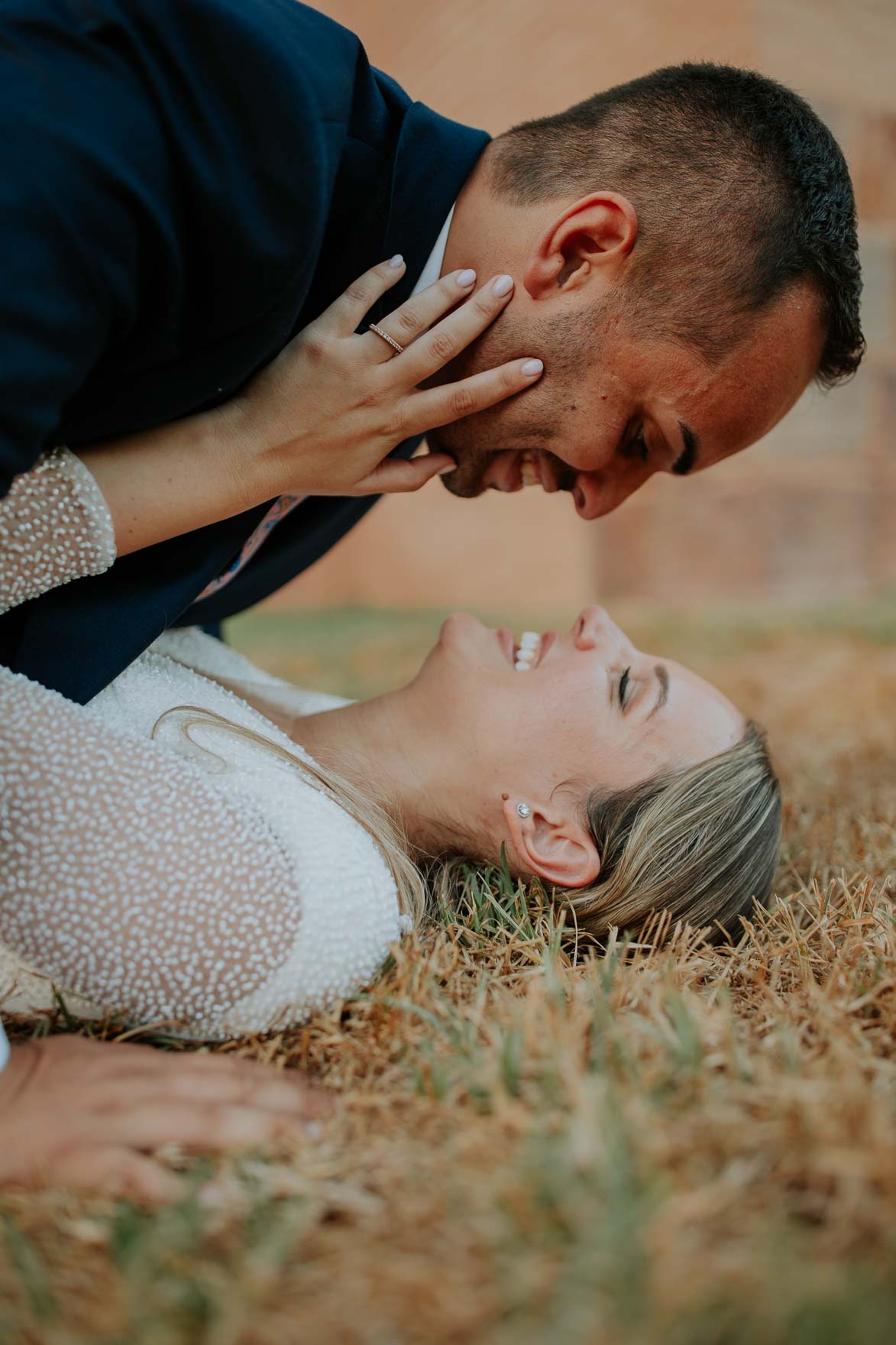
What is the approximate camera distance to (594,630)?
1954mm

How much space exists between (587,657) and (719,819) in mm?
374

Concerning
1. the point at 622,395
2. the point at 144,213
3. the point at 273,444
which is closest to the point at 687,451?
the point at 622,395

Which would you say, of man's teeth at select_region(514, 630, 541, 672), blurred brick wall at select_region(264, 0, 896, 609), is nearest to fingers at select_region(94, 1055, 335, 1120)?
man's teeth at select_region(514, 630, 541, 672)

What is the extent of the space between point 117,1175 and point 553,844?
93 cm

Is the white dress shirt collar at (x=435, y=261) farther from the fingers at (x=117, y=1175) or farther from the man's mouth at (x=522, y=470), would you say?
the fingers at (x=117, y=1175)

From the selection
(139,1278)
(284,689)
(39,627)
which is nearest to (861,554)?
(284,689)

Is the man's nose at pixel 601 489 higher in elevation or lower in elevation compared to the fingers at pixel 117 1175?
higher

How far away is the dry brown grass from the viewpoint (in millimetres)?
810

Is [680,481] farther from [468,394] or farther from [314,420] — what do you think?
[314,420]

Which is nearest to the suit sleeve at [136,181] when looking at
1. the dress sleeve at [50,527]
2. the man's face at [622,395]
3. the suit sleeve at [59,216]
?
the suit sleeve at [59,216]

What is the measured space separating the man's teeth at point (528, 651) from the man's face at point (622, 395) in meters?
0.32

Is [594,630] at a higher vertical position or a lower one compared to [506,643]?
higher

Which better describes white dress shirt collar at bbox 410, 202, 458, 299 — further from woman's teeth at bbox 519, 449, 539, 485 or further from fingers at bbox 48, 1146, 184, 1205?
fingers at bbox 48, 1146, 184, 1205

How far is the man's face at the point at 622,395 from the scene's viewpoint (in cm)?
177
